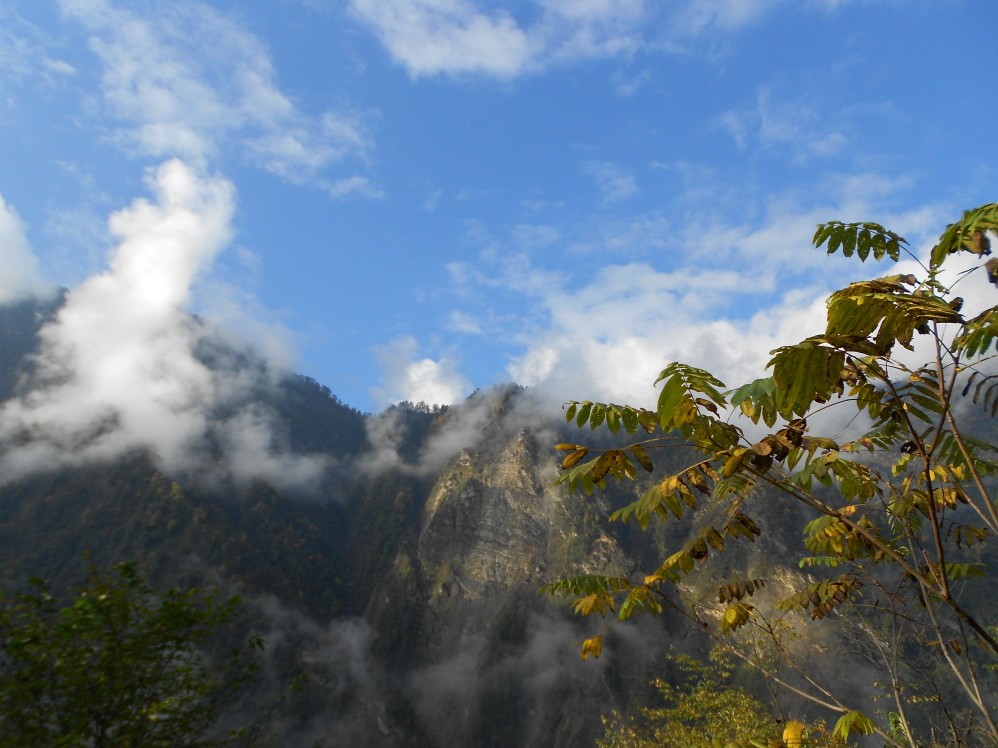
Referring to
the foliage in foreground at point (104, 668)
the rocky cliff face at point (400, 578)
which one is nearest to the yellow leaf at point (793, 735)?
the foliage in foreground at point (104, 668)

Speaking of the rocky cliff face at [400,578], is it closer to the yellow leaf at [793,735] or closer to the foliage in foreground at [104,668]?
the foliage in foreground at [104,668]

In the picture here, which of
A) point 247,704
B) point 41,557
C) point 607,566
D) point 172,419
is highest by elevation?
point 172,419

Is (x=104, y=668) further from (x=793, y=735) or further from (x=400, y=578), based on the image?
(x=400, y=578)

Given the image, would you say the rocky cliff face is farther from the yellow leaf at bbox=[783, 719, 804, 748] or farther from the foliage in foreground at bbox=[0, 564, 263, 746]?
the yellow leaf at bbox=[783, 719, 804, 748]

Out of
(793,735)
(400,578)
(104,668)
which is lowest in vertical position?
(400,578)

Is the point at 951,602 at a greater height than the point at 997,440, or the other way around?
the point at 997,440

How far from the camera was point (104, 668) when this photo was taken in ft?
29.2

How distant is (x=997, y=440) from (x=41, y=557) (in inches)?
8761

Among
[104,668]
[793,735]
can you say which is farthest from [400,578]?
[793,735]

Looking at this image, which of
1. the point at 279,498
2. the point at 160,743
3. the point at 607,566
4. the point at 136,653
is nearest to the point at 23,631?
the point at 136,653

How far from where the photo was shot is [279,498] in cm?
18412

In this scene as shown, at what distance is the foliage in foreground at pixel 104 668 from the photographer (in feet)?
26.2

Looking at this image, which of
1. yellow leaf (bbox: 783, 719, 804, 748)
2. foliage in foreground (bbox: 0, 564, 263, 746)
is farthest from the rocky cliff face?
yellow leaf (bbox: 783, 719, 804, 748)

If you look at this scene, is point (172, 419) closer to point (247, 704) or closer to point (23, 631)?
point (247, 704)
